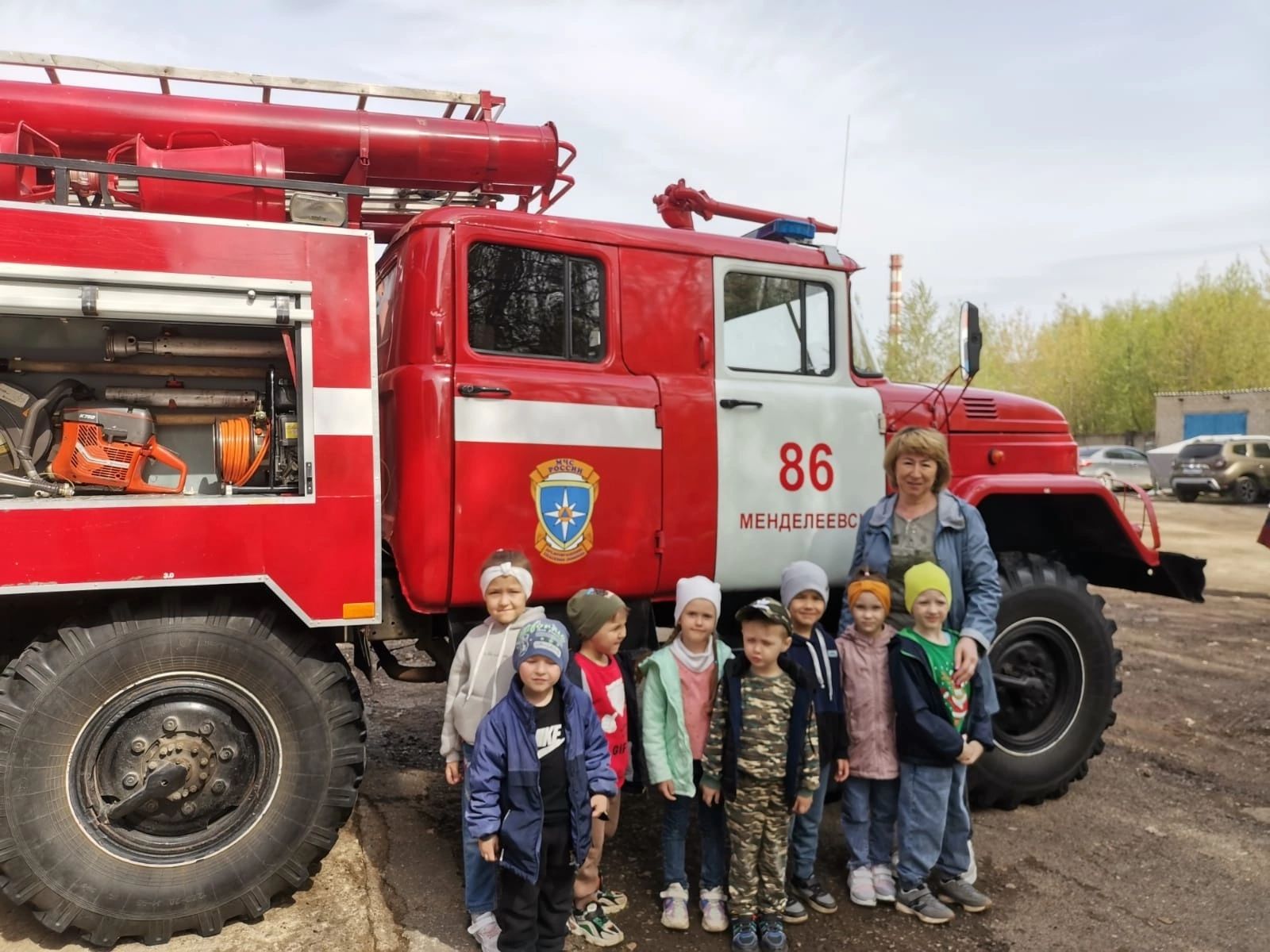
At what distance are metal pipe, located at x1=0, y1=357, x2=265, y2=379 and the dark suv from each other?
2432 centimetres

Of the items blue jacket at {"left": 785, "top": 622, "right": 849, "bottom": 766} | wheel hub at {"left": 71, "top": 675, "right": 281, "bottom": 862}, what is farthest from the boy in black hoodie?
wheel hub at {"left": 71, "top": 675, "right": 281, "bottom": 862}

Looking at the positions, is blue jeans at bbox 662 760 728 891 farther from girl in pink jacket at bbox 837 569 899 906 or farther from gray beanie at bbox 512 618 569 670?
gray beanie at bbox 512 618 569 670

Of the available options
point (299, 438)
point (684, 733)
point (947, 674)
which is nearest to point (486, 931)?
point (684, 733)

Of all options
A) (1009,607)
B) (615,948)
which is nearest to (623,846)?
(615,948)

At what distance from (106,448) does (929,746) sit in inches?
126

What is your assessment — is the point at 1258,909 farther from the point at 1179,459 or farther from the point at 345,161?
the point at 1179,459

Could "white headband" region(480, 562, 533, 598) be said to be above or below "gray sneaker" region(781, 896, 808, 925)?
above

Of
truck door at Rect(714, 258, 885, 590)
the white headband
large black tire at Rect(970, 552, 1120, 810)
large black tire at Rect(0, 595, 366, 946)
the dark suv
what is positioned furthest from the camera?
the dark suv

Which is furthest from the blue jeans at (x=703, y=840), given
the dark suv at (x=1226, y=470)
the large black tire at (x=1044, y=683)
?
the dark suv at (x=1226, y=470)

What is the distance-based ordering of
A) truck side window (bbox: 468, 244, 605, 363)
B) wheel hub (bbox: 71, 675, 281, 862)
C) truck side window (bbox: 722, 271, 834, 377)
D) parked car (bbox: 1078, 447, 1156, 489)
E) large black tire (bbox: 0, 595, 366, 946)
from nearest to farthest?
large black tire (bbox: 0, 595, 366, 946) → wheel hub (bbox: 71, 675, 281, 862) → truck side window (bbox: 468, 244, 605, 363) → truck side window (bbox: 722, 271, 834, 377) → parked car (bbox: 1078, 447, 1156, 489)

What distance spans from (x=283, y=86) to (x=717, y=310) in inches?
80.4

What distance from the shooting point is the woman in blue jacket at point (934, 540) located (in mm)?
3771

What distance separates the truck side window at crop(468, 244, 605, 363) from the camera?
3682 millimetres

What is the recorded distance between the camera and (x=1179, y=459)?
23.2 meters
